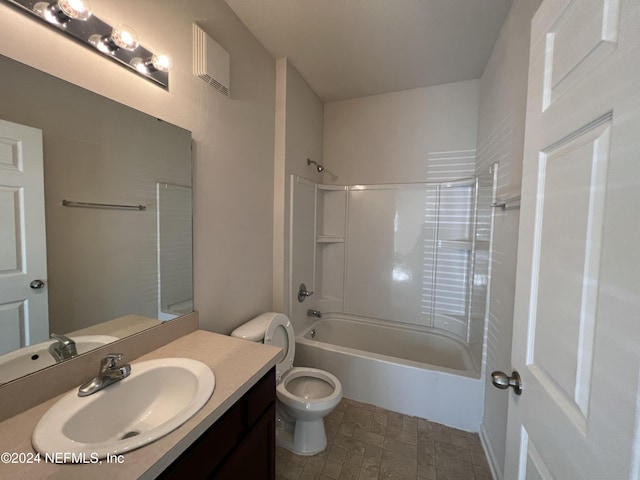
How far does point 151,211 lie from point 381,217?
2053 millimetres

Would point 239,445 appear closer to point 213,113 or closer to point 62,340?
point 62,340

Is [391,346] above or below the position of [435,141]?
below

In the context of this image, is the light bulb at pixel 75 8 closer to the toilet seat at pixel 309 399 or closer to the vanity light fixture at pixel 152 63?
the vanity light fixture at pixel 152 63

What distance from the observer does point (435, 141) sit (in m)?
2.40

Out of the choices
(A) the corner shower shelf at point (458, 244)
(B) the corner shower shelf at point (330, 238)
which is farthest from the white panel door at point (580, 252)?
(B) the corner shower shelf at point (330, 238)

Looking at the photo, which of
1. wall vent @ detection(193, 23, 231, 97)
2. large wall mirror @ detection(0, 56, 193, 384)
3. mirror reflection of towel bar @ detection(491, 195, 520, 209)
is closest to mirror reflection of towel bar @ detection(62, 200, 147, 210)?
large wall mirror @ detection(0, 56, 193, 384)

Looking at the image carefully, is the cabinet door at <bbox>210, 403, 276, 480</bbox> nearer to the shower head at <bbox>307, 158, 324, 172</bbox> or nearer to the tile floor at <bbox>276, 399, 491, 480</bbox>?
the tile floor at <bbox>276, 399, 491, 480</bbox>

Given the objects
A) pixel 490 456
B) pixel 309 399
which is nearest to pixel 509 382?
pixel 309 399

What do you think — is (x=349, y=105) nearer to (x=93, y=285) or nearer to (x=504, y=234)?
(x=504, y=234)

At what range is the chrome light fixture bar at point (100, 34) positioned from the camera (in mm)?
802

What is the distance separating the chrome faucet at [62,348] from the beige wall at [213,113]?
555 millimetres

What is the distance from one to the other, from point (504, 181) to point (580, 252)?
1.17 m

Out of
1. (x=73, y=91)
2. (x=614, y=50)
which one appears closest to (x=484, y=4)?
(x=614, y=50)

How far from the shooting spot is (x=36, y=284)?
80 cm
